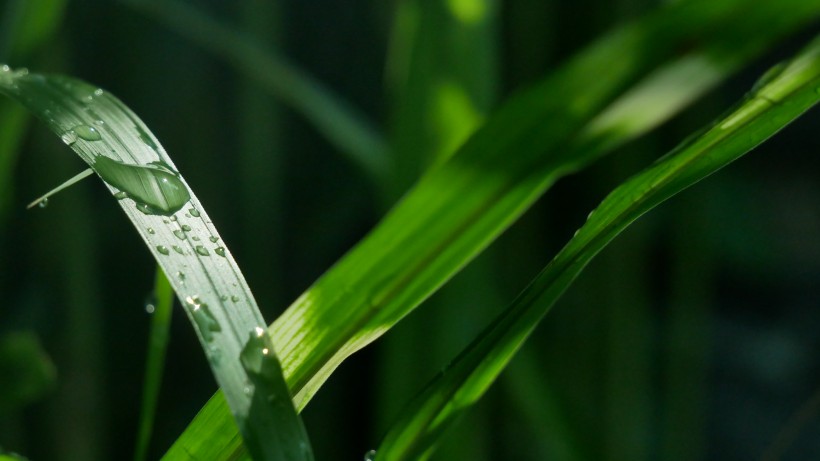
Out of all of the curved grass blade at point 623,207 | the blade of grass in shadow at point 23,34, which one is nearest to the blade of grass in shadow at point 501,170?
the curved grass blade at point 623,207

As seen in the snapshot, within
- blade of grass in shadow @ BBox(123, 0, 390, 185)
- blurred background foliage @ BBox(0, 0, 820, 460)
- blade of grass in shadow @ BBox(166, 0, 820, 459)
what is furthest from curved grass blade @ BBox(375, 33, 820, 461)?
blade of grass in shadow @ BBox(123, 0, 390, 185)

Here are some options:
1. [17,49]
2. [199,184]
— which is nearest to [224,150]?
[199,184]

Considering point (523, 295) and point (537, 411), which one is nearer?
point (523, 295)

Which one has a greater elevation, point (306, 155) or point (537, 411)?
point (306, 155)

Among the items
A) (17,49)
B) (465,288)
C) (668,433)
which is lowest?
(668,433)

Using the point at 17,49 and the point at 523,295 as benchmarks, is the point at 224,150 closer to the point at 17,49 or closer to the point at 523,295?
the point at 17,49

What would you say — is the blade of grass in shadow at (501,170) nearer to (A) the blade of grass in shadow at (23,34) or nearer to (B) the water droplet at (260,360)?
(B) the water droplet at (260,360)

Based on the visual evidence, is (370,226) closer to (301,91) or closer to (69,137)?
(301,91)
